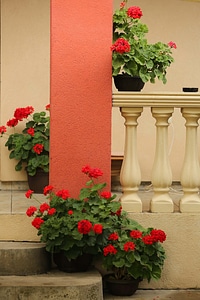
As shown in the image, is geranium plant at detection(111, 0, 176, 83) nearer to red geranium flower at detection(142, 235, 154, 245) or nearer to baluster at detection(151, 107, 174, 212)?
baluster at detection(151, 107, 174, 212)

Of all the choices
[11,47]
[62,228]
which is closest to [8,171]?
[11,47]

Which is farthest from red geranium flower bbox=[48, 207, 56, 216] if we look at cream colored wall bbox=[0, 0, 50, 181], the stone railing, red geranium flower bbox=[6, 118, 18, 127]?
cream colored wall bbox=[0, 0, 50, 181]

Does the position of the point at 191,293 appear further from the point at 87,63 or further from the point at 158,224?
the point at 87,63

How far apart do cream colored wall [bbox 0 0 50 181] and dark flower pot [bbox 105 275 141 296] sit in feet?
10.2

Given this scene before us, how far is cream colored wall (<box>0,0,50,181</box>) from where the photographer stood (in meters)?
9.29

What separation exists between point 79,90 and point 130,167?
0.76 metres

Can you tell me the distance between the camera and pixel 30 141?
8.98m

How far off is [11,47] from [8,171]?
143cm

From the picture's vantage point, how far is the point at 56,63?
664cm

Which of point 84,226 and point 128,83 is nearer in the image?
point 84,226

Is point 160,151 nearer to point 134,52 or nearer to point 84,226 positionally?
point 134,52

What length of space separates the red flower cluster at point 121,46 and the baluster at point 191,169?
0.71 meters

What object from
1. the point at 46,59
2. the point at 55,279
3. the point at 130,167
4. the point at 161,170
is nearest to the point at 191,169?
the point at 161,170

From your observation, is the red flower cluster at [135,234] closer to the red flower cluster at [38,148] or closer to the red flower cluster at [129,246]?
the red flower cluster at [129,246]
